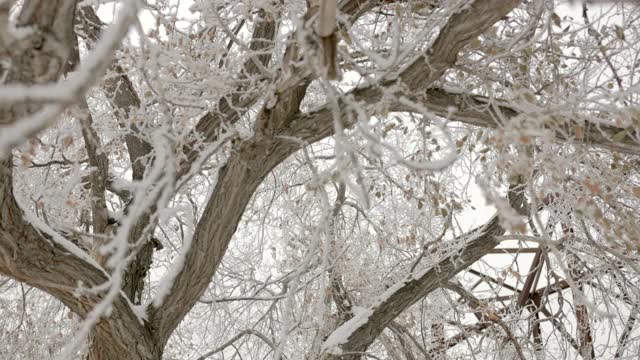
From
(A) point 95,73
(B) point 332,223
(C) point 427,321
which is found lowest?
(A) point 95,73

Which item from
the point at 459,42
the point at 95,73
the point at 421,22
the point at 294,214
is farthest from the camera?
the point at 294,214

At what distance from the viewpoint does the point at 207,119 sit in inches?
174

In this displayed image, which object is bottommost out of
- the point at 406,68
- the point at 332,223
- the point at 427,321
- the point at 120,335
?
the point at 120,335

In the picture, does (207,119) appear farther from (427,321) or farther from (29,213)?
(427,321)

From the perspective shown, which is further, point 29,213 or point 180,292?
point 180,292

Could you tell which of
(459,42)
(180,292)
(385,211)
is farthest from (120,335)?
(385,211)

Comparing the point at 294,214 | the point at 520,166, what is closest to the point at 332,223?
the point at 294,214

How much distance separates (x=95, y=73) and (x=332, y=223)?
14.7 ft

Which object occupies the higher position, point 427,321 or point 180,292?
point 427,321

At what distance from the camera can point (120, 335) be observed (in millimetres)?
4027

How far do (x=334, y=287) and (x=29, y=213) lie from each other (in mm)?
3020

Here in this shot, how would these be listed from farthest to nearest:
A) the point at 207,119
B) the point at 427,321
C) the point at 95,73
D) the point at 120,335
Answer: the point at 427,321 → the point at 207,119 → the point at 120,335 → the point at 95,73

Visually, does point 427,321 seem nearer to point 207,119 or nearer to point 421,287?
point 421,287

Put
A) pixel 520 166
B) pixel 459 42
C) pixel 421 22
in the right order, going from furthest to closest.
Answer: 1. pixel 421 22
2. pixel 459 42
3. pixel 520 166
